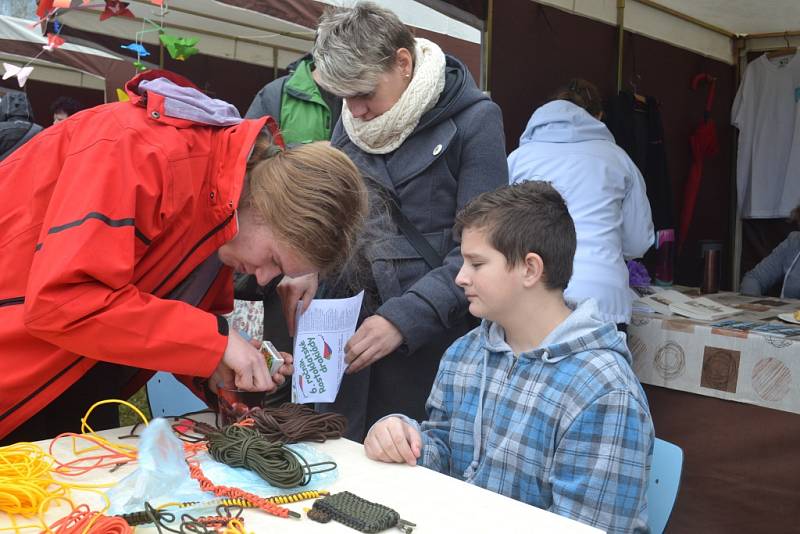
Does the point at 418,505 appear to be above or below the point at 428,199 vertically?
below

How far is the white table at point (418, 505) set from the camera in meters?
1.19

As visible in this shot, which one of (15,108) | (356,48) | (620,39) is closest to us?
(356,48)

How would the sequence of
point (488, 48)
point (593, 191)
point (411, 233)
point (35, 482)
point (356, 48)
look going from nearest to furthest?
point (35, 482)
point (356, 48)
point (411, 233)
point (593, 191)
point (488, 48)

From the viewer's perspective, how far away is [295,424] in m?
1.61

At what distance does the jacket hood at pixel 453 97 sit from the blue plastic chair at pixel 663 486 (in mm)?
994

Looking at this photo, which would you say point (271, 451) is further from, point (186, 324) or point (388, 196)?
point (388, 196)

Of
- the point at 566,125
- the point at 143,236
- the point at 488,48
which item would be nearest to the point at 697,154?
the point at 488,48

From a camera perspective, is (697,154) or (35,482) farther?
(697,154)

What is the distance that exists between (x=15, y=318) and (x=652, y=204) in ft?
17.1

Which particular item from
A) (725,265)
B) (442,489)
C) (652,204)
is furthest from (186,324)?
(725,265)

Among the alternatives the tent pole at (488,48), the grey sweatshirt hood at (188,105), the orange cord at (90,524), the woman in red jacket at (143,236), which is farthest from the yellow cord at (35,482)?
the tent pole at (488,48)

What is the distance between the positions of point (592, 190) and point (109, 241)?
2509 mm

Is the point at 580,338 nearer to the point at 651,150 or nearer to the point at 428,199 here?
the point at 428,199

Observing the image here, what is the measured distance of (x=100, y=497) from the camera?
4.21 ft
